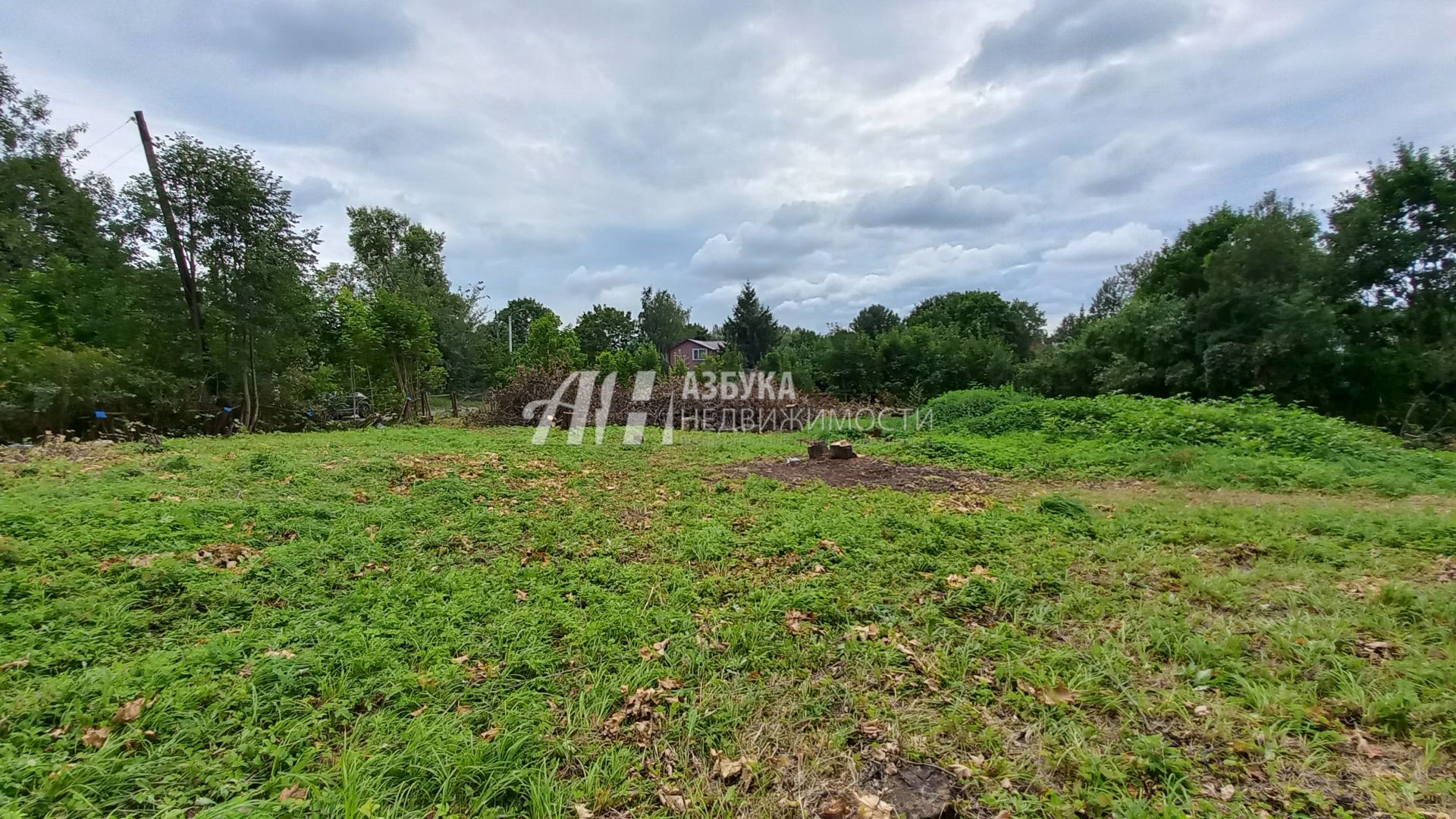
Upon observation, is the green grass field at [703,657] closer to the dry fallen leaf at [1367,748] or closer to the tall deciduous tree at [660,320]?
the dry fallen leaf at [1367,748]

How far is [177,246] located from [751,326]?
25831 millimetres

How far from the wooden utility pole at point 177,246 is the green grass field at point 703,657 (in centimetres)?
652

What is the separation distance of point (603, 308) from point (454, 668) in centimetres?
3770

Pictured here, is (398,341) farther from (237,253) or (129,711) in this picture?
(129,711)

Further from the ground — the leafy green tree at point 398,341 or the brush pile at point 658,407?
the leafy green tree at point 398,341

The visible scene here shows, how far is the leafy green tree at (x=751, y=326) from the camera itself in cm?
3212

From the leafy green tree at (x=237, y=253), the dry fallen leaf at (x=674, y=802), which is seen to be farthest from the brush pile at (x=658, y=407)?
the dry fallen leaf at (x=674, y=802)

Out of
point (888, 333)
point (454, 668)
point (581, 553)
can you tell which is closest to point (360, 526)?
point (581, 553)

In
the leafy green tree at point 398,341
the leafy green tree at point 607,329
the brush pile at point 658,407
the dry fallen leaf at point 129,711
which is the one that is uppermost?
the leafy green tree at point 607,329

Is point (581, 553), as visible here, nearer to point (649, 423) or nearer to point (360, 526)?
point (360, 526)

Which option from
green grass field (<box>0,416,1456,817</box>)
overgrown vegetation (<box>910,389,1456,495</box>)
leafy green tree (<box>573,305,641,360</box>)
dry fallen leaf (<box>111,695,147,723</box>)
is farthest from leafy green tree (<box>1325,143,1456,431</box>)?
leafy green tree (<box>573,305,641,360</box>)

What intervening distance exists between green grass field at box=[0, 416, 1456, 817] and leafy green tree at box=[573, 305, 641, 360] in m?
32.5

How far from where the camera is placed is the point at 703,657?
2.40 m

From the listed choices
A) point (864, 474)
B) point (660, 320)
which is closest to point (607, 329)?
point (660, 320)
